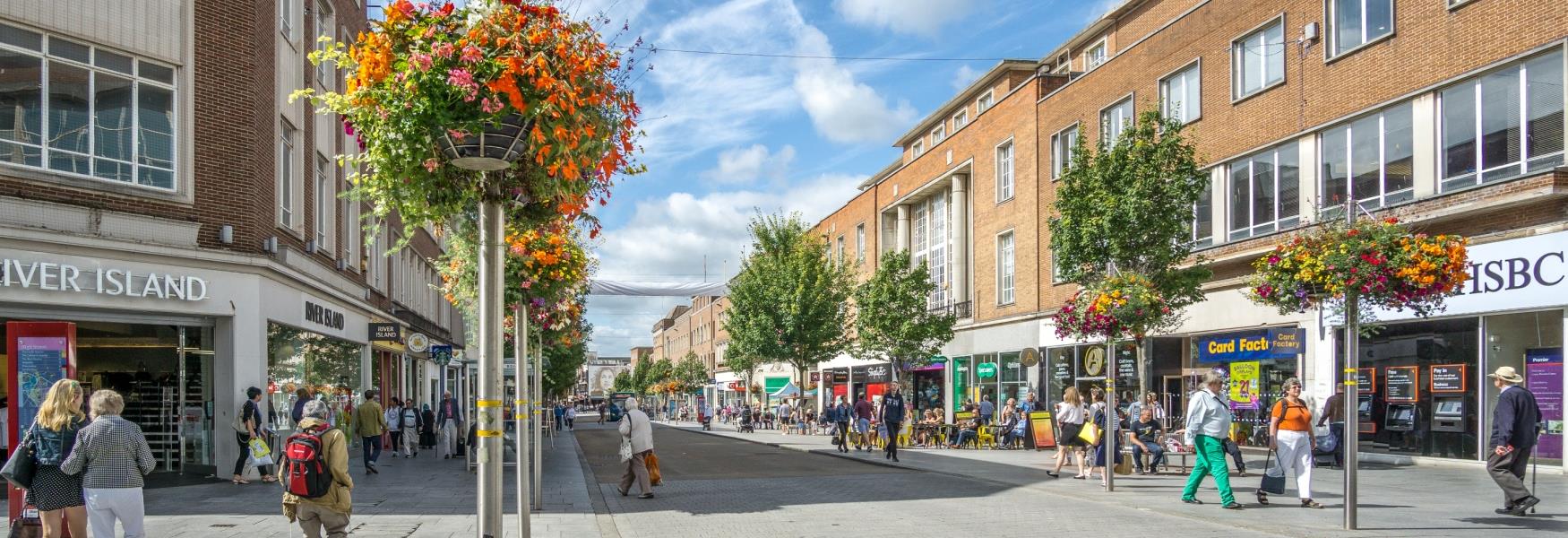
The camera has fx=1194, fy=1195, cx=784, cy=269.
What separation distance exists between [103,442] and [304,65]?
1720 cm

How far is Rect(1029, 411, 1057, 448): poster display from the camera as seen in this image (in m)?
27.6

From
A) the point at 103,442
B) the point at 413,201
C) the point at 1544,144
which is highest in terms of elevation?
the point at 1544,144

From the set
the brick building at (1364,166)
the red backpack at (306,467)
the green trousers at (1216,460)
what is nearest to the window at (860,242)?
the brick building at (1364,166)

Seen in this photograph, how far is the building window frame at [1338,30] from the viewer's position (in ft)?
68.0

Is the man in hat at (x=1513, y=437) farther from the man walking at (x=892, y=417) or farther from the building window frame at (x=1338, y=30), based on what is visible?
the man walking at (x=892, y=417)

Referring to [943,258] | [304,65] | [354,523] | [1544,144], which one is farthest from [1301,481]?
[943,258]

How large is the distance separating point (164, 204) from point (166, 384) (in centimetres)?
314

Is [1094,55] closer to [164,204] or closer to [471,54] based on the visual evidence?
[164,204]

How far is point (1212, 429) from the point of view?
13172 mm

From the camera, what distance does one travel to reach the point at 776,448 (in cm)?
3278

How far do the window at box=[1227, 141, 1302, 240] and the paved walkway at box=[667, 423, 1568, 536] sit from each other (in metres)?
5.02

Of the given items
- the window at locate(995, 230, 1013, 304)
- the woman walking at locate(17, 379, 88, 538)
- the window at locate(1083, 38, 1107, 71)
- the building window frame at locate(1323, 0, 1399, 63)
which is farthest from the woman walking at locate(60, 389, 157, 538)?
the window at locate(1083, 38, 1107, 71)

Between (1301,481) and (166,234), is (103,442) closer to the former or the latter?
(166,234)

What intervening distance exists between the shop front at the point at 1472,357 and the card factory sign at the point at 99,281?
18.8 metres
